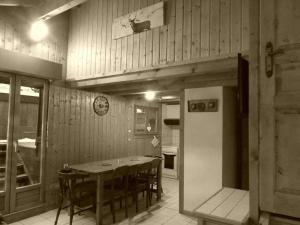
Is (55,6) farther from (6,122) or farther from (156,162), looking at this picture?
(156,162)

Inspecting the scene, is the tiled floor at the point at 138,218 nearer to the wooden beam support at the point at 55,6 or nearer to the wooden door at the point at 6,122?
the wooden door at the point at 6,122

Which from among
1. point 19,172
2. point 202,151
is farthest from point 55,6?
point 202,151

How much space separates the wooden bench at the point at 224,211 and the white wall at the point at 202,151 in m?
1.67

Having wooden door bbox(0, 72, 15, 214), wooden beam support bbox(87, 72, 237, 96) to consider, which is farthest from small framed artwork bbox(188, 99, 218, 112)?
wooden door bbox(0, 72, 15, 214)

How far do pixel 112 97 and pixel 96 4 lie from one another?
Result: 221 cm

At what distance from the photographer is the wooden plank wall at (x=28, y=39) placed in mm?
3932

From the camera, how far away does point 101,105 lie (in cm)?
559

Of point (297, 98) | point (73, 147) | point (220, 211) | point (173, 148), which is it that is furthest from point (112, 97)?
point (297, 98)

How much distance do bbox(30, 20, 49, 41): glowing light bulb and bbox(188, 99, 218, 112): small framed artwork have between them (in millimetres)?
3007

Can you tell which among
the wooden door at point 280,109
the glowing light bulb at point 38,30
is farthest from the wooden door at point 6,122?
the wooden door at point 280,109

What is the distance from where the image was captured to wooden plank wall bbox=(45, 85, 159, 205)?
4.58 m

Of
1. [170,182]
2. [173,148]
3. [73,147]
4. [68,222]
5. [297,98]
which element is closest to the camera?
[297,98]

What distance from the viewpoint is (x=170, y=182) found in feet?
22.4

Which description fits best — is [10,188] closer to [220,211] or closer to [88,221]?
[88,221]
